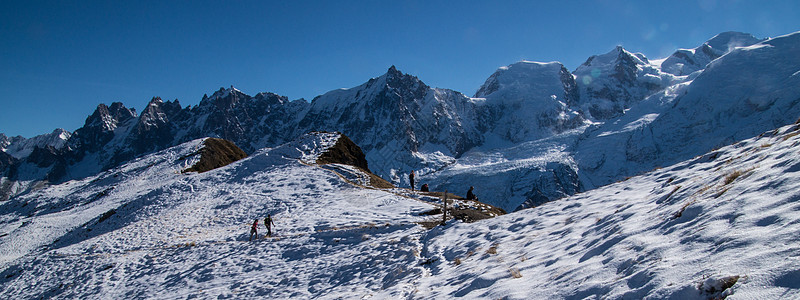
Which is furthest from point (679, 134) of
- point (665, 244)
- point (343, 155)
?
point (665, 244)

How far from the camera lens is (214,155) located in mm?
54438

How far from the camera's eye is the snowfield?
17.6 ft

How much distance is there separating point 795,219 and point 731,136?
8586 inches

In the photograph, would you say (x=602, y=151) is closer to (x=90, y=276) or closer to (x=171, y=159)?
(x=171, y=159)

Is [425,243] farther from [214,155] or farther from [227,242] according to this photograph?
[214,155]

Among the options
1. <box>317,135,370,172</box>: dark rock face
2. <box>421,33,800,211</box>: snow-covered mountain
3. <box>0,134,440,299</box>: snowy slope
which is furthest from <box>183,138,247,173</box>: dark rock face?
<box>421,33,800,211</box>: snow-covered mountain

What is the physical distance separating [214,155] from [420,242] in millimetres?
46785

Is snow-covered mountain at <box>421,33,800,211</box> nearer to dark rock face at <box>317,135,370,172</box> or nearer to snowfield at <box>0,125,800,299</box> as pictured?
dark rock face at <box>317,135,370,172</box>

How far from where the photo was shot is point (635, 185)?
1404 centimetres

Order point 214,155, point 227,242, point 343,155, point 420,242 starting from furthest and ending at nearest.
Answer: point 214,155 < point 343,155 < point 227,242 < point 420,242

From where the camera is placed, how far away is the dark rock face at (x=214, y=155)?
50.0m

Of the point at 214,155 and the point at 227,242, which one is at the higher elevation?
the point at 214,155

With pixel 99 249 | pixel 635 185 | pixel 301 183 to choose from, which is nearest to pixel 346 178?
pixel 301 183

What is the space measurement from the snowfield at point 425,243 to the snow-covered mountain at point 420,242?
1.9 inches
